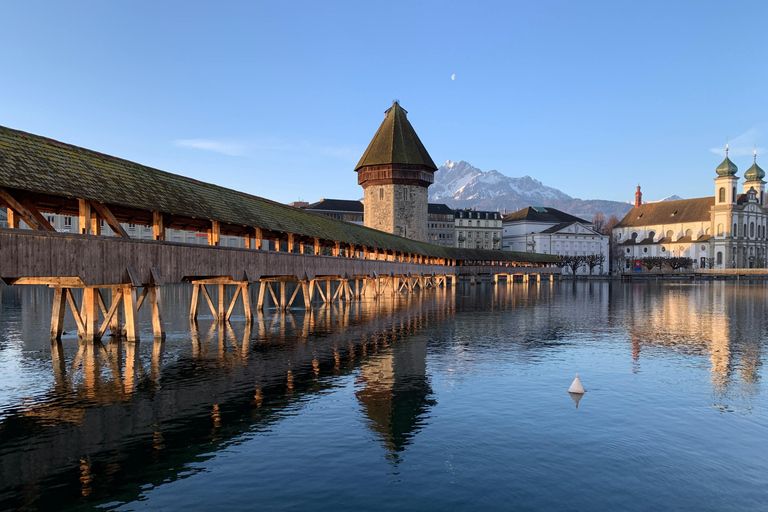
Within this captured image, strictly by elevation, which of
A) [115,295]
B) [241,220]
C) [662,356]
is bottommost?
[662,356]

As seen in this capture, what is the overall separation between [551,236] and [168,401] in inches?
5505

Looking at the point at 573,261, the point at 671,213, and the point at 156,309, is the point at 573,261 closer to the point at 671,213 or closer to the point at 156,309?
the point at 671,213

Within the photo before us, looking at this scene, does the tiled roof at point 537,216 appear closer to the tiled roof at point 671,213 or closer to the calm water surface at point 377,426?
the tiled roof at point 671,213

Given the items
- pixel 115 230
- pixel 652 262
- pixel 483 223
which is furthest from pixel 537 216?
pixel 115 230

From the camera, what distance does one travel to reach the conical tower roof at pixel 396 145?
8481cm

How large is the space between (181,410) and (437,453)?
22.6ft

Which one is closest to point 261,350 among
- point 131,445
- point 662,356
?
point 131,445

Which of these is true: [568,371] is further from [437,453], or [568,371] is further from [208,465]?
[208,465]

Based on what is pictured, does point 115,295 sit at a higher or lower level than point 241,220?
lower

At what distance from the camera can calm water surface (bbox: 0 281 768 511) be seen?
32.6ft

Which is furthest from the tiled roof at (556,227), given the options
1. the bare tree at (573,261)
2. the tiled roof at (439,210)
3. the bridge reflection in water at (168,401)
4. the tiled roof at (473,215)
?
the bridge reflection in water at (168,401)

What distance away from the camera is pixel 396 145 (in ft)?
279

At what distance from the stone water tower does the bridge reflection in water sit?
56348 millimetres

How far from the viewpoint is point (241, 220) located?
27.9 metres
